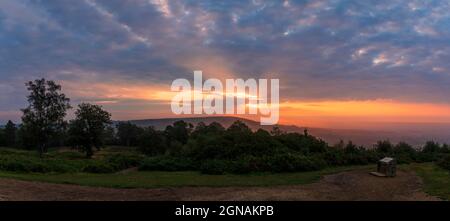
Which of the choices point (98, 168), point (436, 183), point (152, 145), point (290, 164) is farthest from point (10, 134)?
point (436, 183)

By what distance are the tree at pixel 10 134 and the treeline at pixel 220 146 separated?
34717mm

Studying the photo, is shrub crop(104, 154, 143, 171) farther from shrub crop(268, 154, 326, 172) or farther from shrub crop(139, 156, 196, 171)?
shrub crop(268, 154, 326, 172)

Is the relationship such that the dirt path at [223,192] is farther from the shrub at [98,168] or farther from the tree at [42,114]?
the tree at [42,114]

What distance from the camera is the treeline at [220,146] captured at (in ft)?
76.8

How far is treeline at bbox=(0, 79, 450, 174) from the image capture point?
23406 millimetres

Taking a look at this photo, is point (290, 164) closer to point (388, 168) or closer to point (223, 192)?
point (388, 168)

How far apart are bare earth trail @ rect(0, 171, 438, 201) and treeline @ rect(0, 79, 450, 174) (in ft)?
21.0

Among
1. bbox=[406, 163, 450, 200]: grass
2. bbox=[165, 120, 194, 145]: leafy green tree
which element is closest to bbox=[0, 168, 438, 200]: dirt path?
bbox=[406, 163, 450, 200]: grass

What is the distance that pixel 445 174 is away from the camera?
20219 mm

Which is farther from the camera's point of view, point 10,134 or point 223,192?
point 10,134

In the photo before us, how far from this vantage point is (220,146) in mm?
28109

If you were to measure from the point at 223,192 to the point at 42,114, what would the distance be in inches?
1544

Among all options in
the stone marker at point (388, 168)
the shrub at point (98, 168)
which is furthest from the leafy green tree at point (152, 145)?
the stone marker at point (388, 168)
